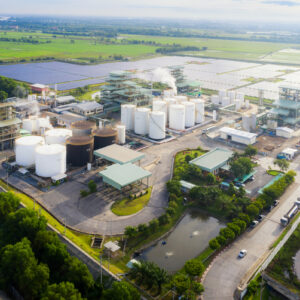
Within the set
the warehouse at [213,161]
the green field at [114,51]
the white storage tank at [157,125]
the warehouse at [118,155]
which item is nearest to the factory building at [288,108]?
the warehouse at [213,161]

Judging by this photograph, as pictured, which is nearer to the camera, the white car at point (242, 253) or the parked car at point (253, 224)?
the white car at point (242, 253)

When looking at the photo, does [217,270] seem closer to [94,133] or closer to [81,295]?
[81,295]

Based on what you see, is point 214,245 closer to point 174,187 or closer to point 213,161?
point 174,187

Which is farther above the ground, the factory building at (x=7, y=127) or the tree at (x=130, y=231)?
the factory building at (x=7, y=127)

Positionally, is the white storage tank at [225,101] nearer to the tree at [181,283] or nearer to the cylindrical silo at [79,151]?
the cylindrical silo at [79,151]

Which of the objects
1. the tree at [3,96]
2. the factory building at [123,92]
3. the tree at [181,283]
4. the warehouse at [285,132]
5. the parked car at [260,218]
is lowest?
the tree at [181,283]

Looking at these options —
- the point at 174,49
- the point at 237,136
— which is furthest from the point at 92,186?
the point at 174,49

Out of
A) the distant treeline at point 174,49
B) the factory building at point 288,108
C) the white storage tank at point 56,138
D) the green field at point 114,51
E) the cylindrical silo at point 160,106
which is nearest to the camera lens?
the white storage tank at point 56,138

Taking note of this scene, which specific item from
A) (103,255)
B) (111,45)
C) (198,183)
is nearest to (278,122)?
(198,183)
